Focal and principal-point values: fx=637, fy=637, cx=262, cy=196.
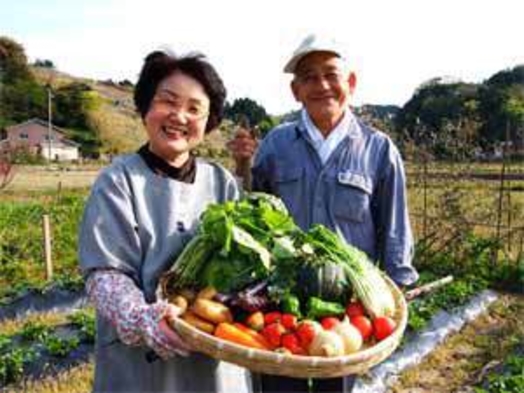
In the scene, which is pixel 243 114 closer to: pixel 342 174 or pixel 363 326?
pixel 342 174

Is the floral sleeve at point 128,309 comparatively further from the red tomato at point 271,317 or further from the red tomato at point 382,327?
the red tomato at point 382,327

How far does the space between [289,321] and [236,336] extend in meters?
0.21

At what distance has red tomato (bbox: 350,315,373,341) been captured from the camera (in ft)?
6.86

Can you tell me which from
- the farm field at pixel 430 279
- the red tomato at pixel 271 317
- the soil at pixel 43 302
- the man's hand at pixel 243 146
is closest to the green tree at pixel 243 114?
the man's hand at pixel 243 146

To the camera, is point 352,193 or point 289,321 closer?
point 289,321

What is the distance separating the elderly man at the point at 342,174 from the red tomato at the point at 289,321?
2.73 ft

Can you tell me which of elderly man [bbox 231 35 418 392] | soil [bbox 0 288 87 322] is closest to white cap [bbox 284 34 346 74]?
elderly man [bbox 231 35 418 392]

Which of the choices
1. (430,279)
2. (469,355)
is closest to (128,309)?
(469,355)

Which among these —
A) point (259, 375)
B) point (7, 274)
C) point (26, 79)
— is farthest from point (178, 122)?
point (26, 79)

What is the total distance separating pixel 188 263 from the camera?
2.10 m

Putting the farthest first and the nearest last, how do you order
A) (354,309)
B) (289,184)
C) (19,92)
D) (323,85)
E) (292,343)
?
1. (19,92)
2. (289,184)
3. (323,85)
4. (354,309)
5. (292,343)

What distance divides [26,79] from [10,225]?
53.3 meters

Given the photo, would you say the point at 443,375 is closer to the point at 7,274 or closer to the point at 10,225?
the point at 7,274

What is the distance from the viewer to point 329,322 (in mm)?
2035
